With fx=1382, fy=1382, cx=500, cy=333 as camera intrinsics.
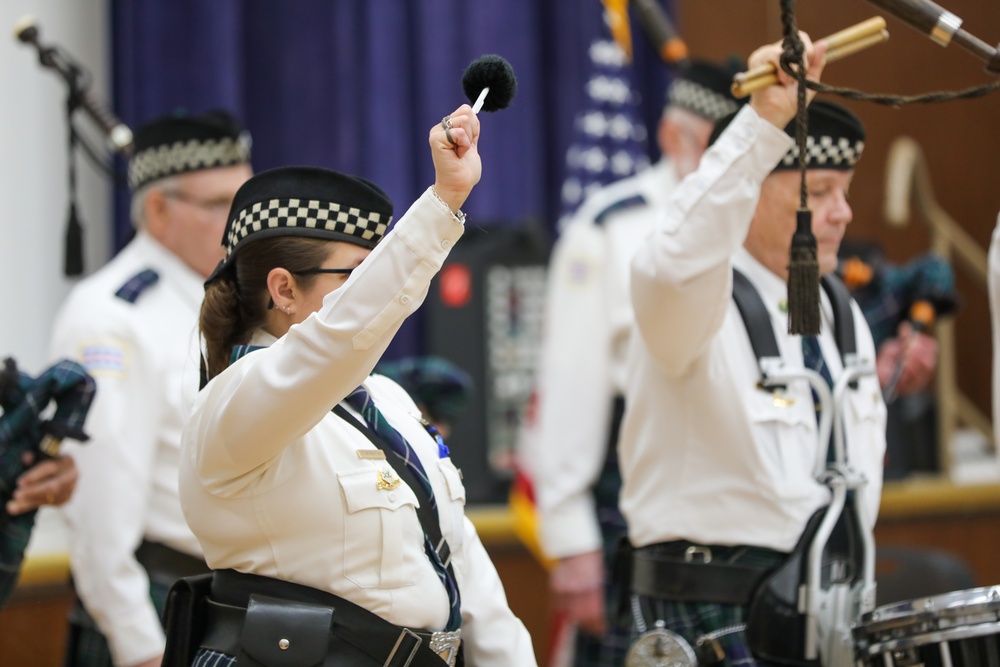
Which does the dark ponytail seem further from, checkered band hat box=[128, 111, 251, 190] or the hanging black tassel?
checkered band hat box=[128, 111, 251, 190]

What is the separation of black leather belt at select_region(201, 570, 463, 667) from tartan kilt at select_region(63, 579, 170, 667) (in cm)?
99

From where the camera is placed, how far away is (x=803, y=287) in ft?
7.24

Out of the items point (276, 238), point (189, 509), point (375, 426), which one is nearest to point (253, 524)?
point (189, 509)

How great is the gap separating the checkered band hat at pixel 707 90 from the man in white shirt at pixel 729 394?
3.37 ft

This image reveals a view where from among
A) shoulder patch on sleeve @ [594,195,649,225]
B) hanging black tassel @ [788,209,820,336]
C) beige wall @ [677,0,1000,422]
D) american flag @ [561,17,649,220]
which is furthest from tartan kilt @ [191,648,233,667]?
beige wall @ [677,0,1000,422]

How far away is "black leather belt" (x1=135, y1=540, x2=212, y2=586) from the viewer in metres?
2.88

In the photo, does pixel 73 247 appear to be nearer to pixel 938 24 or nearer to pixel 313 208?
pixel 313 208

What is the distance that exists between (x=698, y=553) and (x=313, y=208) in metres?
1.01

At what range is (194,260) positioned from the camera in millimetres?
3146

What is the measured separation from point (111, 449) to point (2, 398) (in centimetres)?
28

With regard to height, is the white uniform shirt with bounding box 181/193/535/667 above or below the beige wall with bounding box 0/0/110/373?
below

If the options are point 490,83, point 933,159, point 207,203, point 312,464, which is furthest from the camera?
point 933,159

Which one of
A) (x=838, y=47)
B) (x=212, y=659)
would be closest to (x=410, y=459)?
(x=212, y=659)

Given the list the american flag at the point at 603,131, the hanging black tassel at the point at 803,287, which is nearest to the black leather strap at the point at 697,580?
the hanging black tassel at the point at 803,287
